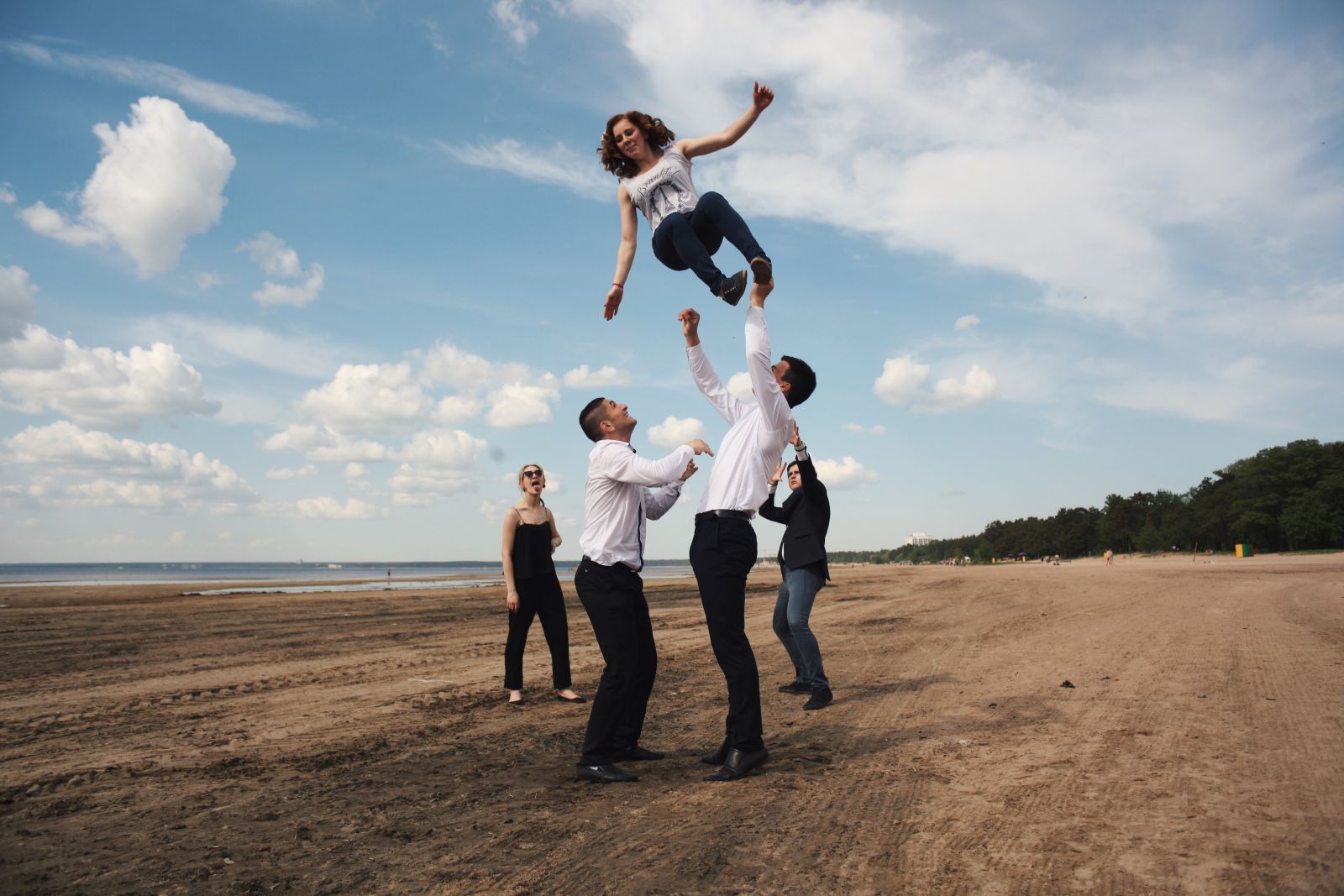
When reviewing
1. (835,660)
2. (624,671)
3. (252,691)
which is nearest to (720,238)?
(624,671)

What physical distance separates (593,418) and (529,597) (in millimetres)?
2704

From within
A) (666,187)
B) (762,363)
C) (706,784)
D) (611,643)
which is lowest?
(706,784)

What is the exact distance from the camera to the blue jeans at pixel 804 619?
621 centimetres

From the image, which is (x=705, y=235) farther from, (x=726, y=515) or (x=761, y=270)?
(x=726, y=515)

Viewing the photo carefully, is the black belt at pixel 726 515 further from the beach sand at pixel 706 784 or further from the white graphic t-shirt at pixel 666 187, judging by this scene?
the white graphic t-shirt at pixel 666 187

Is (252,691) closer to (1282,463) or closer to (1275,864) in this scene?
(1275,864)

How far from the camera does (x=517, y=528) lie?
6.89 meters

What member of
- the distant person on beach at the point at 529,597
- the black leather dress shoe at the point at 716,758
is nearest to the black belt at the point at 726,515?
the black leather dress shoe at the point at 716,758

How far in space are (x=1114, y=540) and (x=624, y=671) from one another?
353ft

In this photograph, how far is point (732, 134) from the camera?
438 cm

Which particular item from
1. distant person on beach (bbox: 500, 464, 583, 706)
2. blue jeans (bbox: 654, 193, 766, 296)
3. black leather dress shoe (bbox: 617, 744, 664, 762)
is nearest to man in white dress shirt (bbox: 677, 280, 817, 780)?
blue jeans (bbox: 654, 193, 766, 296)

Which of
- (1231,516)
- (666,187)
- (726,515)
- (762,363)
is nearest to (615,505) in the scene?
(726,515)

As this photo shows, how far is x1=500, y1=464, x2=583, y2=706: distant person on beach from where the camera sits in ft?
21.8

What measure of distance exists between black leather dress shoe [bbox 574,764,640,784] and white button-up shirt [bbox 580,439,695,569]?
1.10 meters
